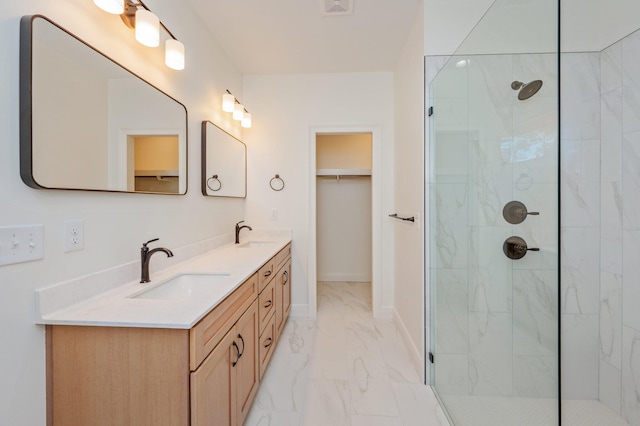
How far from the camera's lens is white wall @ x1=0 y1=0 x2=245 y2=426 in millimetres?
820

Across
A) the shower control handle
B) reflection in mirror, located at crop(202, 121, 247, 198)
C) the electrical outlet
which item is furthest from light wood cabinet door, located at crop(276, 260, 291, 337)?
the shower control handle

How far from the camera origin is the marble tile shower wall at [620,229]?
1377 millimetres

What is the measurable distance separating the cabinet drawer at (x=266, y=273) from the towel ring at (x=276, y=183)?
1049mm

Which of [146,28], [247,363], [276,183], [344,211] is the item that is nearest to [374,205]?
[276,183]

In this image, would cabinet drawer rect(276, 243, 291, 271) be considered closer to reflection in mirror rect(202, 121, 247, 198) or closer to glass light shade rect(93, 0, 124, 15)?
reflection in mirror rect(202, 121, 247, 198)

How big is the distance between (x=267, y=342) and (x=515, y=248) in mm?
1660

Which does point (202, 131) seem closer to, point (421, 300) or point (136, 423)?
point (136, 423)

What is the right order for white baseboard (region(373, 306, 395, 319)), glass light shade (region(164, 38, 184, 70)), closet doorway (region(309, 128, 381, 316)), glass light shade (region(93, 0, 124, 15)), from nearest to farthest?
glass light shade (region(93, 0, 124, 15)), glass light shade (region(164, 38, 184, 70)), white baseboard (region(373, 306, 395, 319)), closet doorway (region(309, 128, 381, 316))

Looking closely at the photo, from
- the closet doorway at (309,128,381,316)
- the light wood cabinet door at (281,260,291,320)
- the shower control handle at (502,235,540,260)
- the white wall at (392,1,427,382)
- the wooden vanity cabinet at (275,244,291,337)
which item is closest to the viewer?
the shower control handle at (502,235,540,260)

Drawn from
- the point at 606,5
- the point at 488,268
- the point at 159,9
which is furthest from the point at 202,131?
the point at 606,5

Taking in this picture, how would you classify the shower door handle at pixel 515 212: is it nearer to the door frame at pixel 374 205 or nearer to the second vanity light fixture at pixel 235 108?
the door frame at pixel 374 205

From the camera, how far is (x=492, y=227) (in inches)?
57.3

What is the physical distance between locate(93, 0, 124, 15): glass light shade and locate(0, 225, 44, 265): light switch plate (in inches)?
36.8

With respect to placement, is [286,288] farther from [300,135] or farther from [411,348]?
[300,135]
